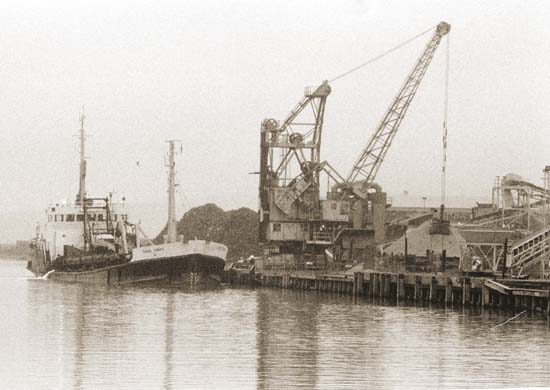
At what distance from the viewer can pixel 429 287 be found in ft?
107

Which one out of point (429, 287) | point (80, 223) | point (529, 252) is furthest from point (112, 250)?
point (529, 252)

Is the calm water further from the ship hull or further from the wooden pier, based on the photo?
the ship hull

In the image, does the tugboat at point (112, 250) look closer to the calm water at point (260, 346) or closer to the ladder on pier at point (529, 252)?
the calm water at point (260, 346)

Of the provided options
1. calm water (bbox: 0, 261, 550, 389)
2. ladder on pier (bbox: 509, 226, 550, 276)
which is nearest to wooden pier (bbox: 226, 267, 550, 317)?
calm water (bbox: 0, 261, 550, 389)

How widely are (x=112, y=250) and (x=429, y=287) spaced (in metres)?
19.2

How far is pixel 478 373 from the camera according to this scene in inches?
704

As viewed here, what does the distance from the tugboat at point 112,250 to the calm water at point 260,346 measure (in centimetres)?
1022

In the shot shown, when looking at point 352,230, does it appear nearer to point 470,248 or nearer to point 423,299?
point 470,248

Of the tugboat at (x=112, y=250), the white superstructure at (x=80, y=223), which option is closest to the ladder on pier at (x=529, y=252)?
the tugboat at (x=112, y=250)

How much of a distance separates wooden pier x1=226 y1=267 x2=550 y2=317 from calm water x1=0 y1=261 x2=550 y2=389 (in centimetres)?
69

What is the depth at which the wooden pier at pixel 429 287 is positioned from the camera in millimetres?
→ 28078

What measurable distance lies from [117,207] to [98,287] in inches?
239

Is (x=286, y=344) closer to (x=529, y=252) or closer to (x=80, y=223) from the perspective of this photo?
(x=529, y=252)

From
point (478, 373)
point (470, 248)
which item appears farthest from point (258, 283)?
point (478, 373)
